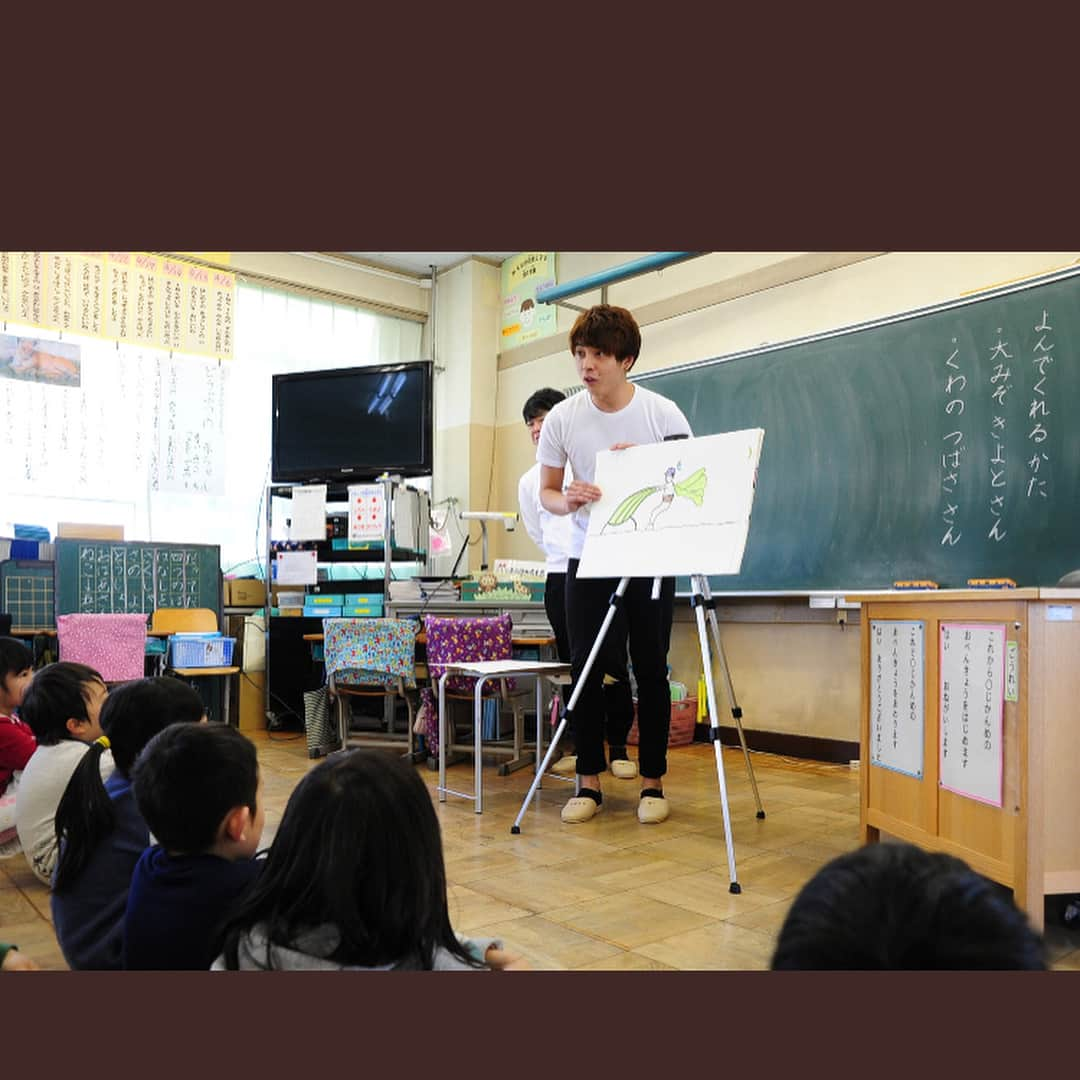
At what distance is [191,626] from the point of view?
15.3 ft

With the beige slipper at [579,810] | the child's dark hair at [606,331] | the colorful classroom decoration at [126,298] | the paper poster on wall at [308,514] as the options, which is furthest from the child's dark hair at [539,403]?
the colorful classroom decoration at [126,298]

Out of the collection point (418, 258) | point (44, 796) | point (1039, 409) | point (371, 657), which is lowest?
point (44, 796)

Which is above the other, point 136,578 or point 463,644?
point 136,578

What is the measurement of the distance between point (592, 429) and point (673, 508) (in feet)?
1.41

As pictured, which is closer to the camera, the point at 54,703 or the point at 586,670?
the point at 54,703

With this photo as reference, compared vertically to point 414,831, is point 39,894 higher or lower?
lower

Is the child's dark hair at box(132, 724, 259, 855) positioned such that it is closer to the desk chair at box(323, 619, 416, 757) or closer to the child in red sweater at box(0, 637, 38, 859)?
the child in red sweater at box(0, 637, 38, 859)

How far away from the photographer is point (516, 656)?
13.9 ft

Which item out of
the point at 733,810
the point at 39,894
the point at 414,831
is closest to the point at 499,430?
the point at 733,810

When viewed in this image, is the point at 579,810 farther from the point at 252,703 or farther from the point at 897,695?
the point at 252,703

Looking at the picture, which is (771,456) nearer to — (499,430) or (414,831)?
(499,430)

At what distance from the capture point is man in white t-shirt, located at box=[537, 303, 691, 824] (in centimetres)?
265

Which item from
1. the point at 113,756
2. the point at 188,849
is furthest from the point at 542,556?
the point at 188,849

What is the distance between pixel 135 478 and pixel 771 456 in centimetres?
345
